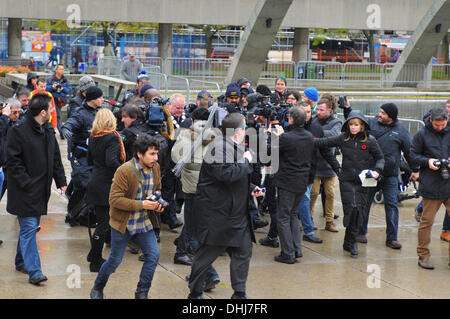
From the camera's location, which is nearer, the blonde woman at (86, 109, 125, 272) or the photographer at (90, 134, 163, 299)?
the photographer at (90, 134, 163, 299)

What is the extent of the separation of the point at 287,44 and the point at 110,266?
1760 inches

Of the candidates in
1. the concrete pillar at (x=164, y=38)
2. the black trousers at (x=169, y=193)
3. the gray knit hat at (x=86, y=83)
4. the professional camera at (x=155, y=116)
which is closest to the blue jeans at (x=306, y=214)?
the black trousers at (x=169, y=193)

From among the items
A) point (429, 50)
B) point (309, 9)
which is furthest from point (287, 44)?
point (429, 50)

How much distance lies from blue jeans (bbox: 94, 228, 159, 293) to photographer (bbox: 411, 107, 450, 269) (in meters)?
3.41

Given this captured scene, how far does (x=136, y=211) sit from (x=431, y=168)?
3.60 metres

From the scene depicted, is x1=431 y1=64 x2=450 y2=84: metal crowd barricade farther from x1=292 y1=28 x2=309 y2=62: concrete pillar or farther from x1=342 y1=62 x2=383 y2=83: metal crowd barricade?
x1=292 y1=28 x2=309 y2=62: concrete pillar

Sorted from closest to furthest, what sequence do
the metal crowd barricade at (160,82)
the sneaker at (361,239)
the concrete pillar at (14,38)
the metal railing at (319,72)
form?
1. the sneaker at (361,239)
2. the metal crowd barricade at (160,82)
3. the metal railing at (319,72)
4. the concrete pillar at (14,38)

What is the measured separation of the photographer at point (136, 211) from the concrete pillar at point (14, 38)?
89.3ft

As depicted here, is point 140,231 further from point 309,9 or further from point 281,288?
point 309,9

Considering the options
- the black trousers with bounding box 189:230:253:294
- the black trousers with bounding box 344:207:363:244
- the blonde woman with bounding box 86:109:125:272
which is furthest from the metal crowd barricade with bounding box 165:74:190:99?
the black trousers with bounding box 189:230:253:294

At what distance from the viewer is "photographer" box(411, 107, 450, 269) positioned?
8.11m

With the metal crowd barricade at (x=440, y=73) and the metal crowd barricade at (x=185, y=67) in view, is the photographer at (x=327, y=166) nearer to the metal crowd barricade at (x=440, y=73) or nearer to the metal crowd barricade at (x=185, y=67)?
the metal crowd barricade at (x=185, y=67)

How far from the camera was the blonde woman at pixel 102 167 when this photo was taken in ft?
24.1

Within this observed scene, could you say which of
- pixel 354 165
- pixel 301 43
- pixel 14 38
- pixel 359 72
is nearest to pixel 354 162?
pixel 354 165
